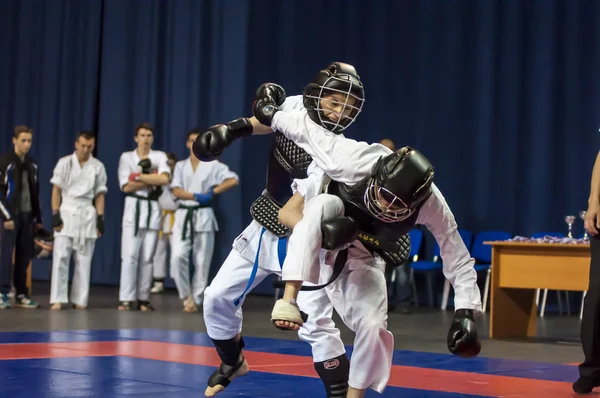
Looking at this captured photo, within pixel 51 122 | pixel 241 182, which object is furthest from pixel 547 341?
pixel 51 122

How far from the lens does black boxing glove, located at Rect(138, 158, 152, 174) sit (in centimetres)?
886

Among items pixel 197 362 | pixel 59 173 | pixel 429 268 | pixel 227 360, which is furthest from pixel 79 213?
pixel 227 360

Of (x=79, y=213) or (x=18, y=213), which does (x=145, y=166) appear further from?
(x=18, y=213)

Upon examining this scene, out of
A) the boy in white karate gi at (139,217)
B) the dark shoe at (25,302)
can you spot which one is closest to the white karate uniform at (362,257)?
the boy in white karate gi at (139,217)

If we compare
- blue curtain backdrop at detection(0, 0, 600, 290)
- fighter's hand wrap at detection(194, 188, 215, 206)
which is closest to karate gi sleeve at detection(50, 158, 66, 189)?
fighter's hand wrap at detection(194, 188, 215, 206)

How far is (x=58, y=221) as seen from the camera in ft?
28.6

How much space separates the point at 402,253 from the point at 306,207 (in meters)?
0.43

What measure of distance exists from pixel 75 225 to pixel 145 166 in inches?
36.1

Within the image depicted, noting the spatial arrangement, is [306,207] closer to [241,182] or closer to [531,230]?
[531,230]

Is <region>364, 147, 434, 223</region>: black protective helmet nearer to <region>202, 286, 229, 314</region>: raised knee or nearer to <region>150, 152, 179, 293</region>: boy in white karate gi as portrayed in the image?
<region>202, 286, 229, 314</region>: raised knee

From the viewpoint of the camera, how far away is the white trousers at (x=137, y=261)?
9070 mm

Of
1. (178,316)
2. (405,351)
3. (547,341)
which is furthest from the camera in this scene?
(178,316)

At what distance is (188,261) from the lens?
9.34 m

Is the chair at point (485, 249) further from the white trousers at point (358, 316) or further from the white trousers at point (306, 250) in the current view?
the white trousers at point (306, 250)
